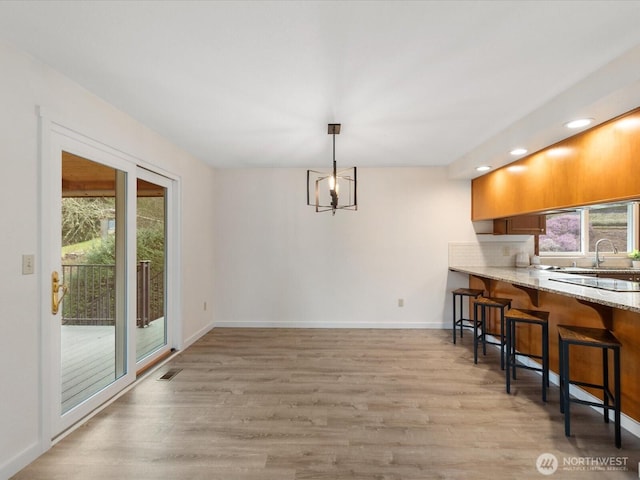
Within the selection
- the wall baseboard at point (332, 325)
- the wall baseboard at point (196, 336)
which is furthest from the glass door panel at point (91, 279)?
the wall baseboard at point (332, 325)

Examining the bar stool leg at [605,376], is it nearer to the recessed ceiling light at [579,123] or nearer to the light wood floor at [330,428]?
the light wood floor at [330,428]

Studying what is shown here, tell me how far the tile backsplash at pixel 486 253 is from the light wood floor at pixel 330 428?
5.90ft

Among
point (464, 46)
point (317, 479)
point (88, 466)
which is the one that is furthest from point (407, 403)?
point (464, 46)

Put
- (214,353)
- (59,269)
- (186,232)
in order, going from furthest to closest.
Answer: (186,232)
(214,353)
(59,269)

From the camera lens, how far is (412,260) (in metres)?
4.83

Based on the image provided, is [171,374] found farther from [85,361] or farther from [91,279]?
[91,279]

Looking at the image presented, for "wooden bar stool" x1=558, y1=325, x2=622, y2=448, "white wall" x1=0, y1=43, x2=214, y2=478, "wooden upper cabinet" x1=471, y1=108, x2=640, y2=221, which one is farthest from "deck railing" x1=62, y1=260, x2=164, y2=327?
"wooden upper cabinet" x1=471, y1=108, x2=640, y2=221

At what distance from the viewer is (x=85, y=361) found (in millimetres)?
2598

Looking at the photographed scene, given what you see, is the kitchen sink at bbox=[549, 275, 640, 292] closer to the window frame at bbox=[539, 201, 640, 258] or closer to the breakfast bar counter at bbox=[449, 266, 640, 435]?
the breakfast bar counter at bbox=[449, 266, 640, 435]

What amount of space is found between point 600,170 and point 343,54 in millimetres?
2201

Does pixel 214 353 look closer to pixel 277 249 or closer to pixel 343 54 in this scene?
pixel 277 249

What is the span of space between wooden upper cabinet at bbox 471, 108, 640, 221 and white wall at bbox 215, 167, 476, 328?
3.25ft

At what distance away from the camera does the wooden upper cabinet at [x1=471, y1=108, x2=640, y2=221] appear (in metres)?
2.25

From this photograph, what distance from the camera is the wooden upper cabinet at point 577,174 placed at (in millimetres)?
2250
